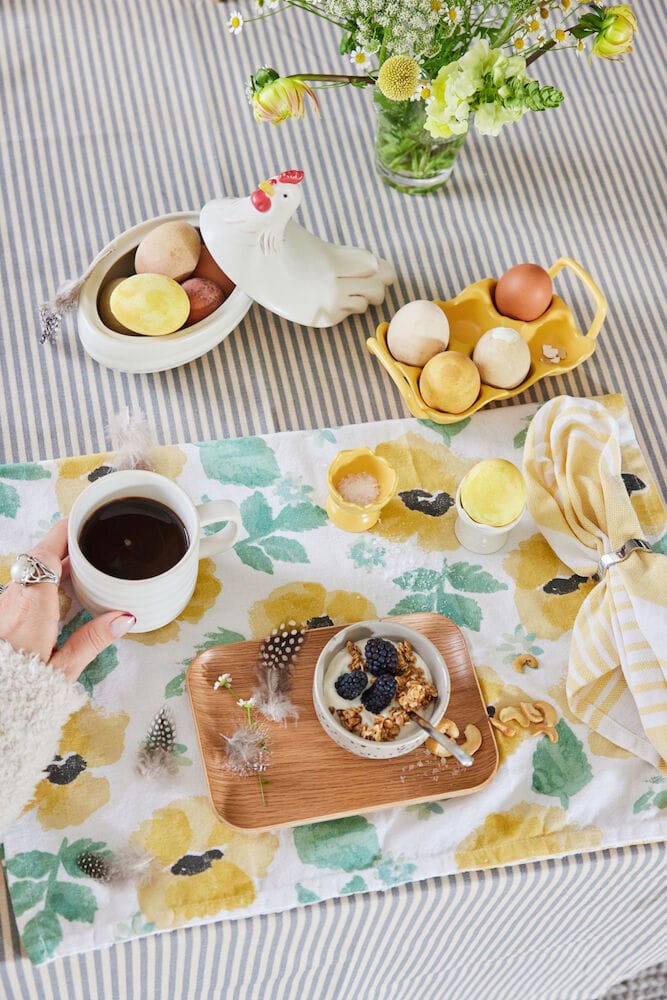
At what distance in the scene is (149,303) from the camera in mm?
1040

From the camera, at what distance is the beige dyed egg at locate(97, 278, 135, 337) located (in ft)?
3.56

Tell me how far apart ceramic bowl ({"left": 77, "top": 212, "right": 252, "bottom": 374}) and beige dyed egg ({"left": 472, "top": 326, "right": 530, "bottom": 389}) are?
0.92ft

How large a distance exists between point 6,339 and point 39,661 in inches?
18.3

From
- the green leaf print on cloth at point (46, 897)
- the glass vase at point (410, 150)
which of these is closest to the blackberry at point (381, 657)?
the green leaf print on cloth at point (46, 897)

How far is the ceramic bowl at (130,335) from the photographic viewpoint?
107 centimetres

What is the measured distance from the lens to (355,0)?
0.93 meters

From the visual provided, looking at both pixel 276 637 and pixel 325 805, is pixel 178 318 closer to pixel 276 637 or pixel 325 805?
pixel 276 637

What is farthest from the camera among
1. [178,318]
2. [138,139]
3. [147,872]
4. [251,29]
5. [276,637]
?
[251,29]

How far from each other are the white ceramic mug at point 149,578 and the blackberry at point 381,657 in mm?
183

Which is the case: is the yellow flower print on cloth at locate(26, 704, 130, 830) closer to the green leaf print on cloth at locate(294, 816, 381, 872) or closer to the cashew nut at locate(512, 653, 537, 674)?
the green leaf print on cloth at locate(294, 816, 381, 872)

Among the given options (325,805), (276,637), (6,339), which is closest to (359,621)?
(276,637)

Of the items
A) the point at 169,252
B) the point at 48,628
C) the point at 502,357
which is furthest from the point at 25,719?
the point at 502,357

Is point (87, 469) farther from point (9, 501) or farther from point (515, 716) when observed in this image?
point (515, 716)

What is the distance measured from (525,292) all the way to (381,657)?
1.67ft
